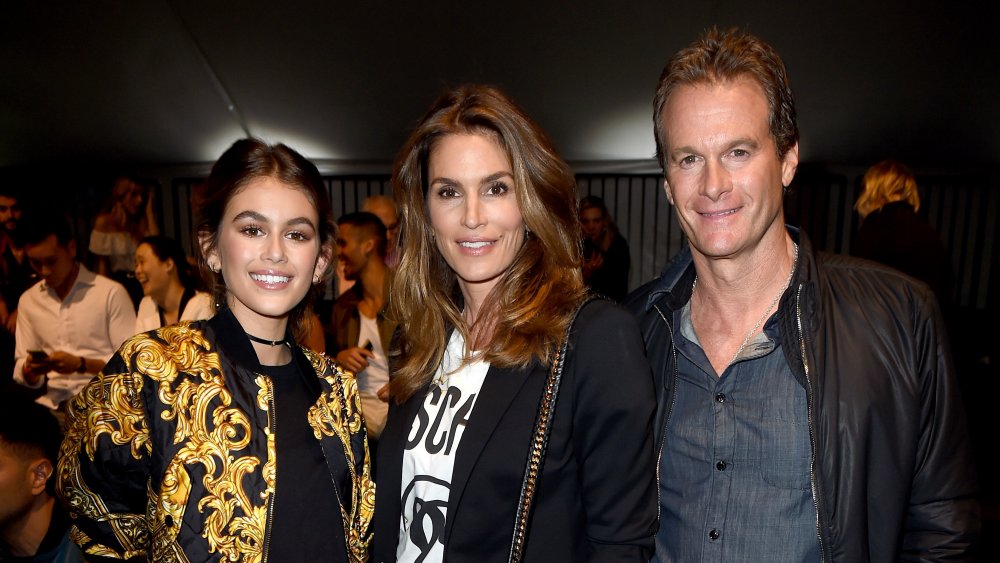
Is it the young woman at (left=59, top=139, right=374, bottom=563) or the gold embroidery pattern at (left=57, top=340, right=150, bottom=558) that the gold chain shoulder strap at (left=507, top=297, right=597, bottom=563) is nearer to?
the young woman at (left=59, top=139, right=374, bottom=563)

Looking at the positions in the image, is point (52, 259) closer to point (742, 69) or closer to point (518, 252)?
point (518, 252)

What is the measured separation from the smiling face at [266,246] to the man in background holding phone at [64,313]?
92.8 inches

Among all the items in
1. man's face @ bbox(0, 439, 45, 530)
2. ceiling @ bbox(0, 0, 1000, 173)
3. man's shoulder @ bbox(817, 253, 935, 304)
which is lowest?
man's face @ bbox(0, 439, 45, 530)

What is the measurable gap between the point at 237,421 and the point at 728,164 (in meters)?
1.27

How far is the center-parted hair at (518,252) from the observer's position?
1.52m

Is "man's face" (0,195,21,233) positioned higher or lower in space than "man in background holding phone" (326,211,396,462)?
higher

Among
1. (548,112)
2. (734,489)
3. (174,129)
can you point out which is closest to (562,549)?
(734,489)

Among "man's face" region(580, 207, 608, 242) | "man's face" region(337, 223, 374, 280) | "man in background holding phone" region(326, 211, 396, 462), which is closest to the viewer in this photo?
"man in background holding phone" region(326, 211, 396, 462)

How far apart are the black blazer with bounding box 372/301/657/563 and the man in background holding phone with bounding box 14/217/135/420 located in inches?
114

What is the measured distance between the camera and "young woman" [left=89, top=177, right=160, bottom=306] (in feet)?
17.5

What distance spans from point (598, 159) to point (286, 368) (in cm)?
719

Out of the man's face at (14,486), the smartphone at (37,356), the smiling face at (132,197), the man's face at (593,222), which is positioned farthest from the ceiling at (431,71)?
the man's face at (14,486)

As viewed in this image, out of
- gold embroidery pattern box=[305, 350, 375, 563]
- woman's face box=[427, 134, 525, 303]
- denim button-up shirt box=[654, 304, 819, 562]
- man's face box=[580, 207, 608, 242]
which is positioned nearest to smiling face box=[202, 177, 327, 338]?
gold embroidery pattern box=[305, 350, 375, 563]

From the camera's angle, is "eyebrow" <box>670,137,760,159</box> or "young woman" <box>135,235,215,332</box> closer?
"eyebrow" <box>670,137,760,159</box>
